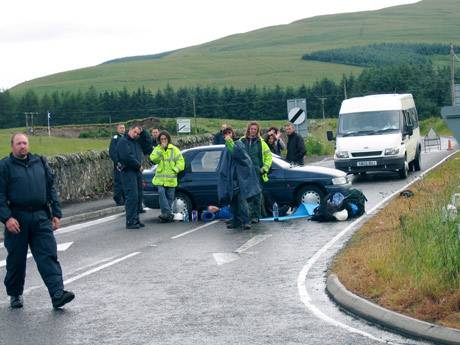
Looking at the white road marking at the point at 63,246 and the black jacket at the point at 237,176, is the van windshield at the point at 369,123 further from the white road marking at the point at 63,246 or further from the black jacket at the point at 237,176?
the white road marking at the point at 63,246

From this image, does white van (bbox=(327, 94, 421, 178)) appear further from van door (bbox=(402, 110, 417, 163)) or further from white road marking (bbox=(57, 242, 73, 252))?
white road marking (bbox=(57, 242, 73, 252))

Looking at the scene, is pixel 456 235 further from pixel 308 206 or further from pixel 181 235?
pixel 308 206

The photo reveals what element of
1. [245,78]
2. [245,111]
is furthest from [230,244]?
[245,78]

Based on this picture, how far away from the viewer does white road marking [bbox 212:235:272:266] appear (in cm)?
1391

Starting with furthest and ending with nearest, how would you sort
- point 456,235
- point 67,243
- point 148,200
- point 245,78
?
point 245,78 → point 148,200 → point 67,243 → point 456,235

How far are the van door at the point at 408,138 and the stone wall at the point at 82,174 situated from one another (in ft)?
28.9

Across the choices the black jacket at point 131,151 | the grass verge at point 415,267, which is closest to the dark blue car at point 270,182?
the black jacket at point 131,151

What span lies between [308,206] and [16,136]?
985 cm

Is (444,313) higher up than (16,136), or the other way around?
(16,136)

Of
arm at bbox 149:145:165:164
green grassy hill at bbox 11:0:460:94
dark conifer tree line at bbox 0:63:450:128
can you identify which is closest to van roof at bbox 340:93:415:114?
arm at bbox 149:145:165:164

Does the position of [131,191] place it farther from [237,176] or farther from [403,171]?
[403,171]

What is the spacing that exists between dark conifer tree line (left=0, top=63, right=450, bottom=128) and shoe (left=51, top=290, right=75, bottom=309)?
3557 inches

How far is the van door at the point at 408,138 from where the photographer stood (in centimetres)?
2911

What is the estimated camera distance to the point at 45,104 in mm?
122062
